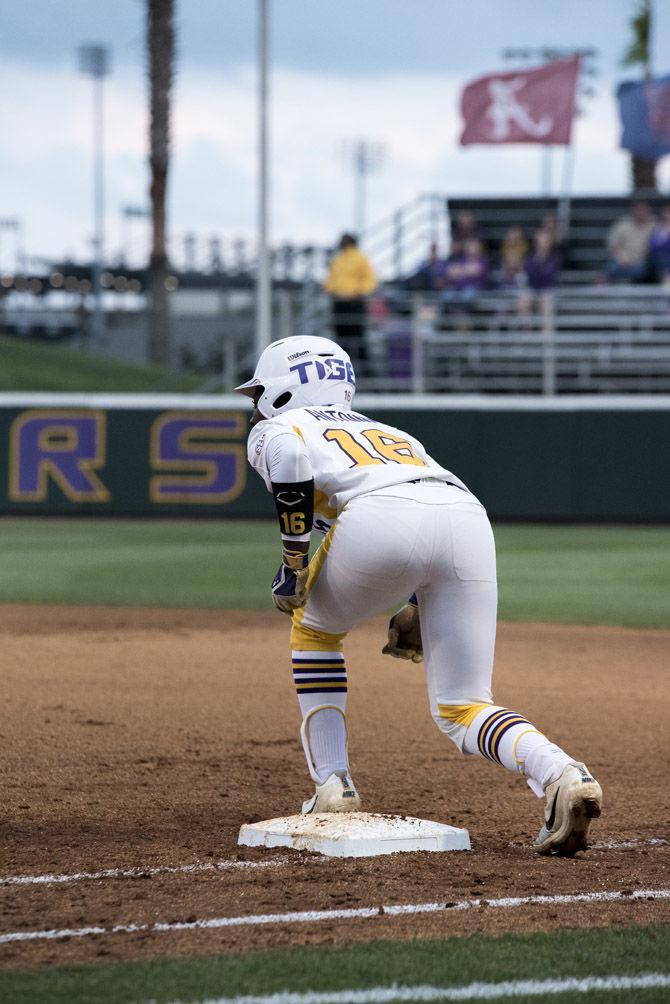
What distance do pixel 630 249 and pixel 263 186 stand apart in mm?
5823

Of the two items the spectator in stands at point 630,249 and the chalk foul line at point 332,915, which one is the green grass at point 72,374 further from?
the chalk foul line at point 332,915

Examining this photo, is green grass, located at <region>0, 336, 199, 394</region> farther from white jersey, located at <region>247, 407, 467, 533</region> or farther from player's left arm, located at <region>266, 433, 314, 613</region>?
player's left arm, located at <region>266, 433, 314, 613</region>

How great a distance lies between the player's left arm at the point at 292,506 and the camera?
4.60m

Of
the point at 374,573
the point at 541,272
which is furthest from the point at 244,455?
the point at 374,573

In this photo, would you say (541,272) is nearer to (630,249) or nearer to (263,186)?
(630,249)

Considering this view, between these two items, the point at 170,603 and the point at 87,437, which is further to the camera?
the point at 87,437

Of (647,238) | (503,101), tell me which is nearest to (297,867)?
(647,238)

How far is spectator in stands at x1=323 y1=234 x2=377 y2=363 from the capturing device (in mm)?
20469

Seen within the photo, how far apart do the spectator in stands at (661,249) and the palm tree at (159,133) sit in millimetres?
14068

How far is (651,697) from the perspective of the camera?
8.08 m

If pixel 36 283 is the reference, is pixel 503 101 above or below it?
above

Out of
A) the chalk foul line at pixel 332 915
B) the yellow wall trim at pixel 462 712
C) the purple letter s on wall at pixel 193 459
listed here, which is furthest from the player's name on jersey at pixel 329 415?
the purple letter s on wall at pixel 193 459

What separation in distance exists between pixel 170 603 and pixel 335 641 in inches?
289

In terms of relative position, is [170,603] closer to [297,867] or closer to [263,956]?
[297,867]
